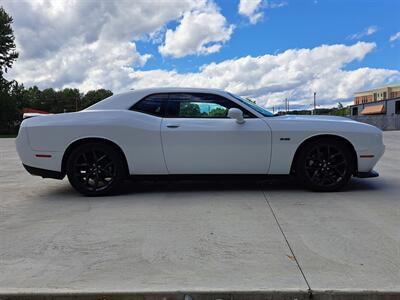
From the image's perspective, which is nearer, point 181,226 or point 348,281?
point 348,281

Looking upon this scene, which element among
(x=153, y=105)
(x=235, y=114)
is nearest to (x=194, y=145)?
(x=235, y=114)

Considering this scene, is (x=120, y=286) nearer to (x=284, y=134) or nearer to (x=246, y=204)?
(x=246, y=204)

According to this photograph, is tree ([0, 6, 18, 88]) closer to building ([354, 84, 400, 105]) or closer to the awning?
the awning

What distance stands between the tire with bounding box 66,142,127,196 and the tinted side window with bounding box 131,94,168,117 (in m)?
0.66

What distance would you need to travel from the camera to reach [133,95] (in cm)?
536

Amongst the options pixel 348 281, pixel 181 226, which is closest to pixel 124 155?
pixel 181 226

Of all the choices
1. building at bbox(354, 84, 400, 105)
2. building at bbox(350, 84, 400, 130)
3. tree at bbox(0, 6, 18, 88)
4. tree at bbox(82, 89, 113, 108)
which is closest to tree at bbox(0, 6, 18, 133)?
tree at bbox(0, 6, 18, 88)

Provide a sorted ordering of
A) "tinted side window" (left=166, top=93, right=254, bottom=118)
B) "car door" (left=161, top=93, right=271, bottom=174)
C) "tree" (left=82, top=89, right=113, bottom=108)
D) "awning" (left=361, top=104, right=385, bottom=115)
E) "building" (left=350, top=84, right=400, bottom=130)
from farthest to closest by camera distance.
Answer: "tree" (left=82, top=89, right=113, bottom=108), "awning" (left=361, top=104, right=385, bottom=115), "building" (left=350, top=84, right=400, bottom=130), "tinted side window" (left=166, top=93, right=254, bottom=118), "car door" (left=161, top=93, right=271, bottom=174)

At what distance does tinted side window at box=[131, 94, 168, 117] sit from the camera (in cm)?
528

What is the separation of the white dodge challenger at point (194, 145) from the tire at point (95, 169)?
0.04ft

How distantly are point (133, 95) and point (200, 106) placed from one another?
94 cm

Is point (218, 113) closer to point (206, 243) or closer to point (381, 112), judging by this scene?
point (206, 243)

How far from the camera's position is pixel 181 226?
379 cm

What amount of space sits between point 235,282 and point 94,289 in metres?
0.91
